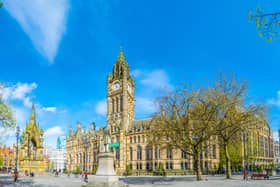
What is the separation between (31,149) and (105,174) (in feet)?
125

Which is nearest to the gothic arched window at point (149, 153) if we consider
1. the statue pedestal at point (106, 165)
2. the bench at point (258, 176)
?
the bench at point (258, 176)

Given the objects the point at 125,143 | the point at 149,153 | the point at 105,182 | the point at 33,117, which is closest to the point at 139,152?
the point at 149,153

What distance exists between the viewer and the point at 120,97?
328 ft

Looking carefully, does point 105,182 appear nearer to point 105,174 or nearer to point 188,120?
point 105,174

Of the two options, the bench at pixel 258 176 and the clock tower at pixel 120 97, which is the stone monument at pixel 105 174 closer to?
the bench at pixel 258 176

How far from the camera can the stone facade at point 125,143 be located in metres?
81.3

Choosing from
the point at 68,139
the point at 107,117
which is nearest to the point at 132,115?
the point at 107,117

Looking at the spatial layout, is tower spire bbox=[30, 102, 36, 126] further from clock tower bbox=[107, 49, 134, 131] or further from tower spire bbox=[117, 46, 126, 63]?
tower spire bbox=[117, 46, 126, 63]

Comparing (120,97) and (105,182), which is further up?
(120,97)

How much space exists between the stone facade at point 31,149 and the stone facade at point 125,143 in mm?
29806

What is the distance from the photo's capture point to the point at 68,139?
126m

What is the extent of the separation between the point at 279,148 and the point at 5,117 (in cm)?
14738

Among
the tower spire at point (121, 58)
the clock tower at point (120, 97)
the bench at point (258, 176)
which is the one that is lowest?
the bench at point (258, 176)

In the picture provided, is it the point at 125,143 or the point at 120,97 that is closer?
the point at 125,143
